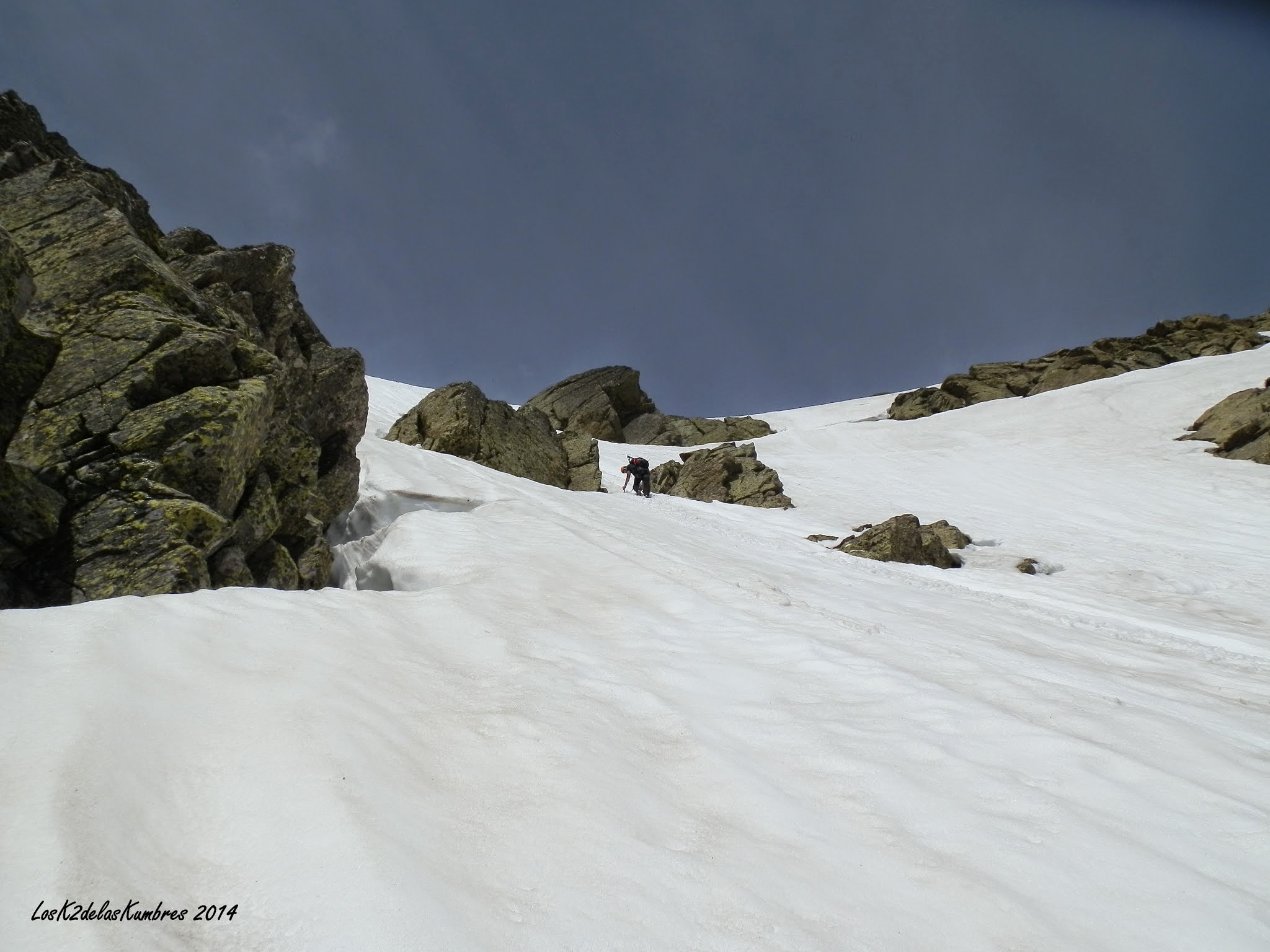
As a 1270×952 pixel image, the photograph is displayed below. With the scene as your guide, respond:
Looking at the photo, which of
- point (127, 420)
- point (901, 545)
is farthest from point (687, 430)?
point (127, 420)

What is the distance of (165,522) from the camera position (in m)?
6.77

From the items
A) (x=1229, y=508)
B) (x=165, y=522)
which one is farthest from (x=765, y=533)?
(x=1229, y=508)

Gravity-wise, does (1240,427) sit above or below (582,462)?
above

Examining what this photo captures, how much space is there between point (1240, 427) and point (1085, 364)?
92.0ft

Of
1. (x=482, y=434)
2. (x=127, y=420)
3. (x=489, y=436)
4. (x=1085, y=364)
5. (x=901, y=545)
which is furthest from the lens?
(x=1085, y=364)

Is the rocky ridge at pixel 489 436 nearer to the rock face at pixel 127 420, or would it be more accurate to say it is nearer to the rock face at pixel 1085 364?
the rock face at pixel 127 420

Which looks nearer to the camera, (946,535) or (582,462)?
(946,535)

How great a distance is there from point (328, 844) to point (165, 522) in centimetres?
546

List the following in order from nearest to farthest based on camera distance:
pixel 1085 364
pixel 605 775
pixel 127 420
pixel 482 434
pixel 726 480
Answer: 1. pixel 605 775
2. pixel 127 420
3. pixel 482 434
4. pixel 726 480
5. pixel 1085 364

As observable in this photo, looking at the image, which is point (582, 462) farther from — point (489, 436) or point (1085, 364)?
point (1085, 364)

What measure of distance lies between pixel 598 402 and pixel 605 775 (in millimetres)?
47650

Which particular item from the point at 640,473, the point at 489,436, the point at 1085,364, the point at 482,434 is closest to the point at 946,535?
the point at 640,473

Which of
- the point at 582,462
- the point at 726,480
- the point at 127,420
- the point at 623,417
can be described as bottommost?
the point at 127,420

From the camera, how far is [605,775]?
374 cm
